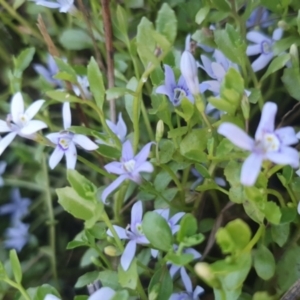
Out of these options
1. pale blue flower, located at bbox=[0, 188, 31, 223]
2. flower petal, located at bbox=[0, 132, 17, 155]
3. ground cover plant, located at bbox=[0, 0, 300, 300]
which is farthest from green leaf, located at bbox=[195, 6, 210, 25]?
pale blue flower, located at bbox=[0, 188, 31, 223]

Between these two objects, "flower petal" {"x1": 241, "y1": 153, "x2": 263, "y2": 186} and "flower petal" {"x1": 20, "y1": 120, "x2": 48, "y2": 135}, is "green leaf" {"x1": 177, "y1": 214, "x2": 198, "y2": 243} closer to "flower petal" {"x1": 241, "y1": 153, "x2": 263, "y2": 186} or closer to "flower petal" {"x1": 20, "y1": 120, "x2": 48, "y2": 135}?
"flower petal" {"x1": 241, "y1": 153, "x2": 263, "y2": 186}

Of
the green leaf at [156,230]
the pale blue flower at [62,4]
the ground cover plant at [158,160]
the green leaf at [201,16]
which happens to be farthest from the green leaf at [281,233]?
the pale blue flower at [62,4]

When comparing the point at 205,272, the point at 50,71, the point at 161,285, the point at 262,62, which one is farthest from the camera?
the point at 50,71

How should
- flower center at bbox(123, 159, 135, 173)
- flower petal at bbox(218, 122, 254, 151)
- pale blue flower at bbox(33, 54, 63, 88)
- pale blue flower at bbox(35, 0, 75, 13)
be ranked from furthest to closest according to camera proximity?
pale blue flower at bbox(33, 54, 63, 88) < pale blue flower at bbox(35, 0, 75, 13) < flower center at bbox(123, 159, 135, 173) < flower petal at bbox(218, 122, 254, 151)

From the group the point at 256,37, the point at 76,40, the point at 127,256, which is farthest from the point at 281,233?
the point at 76,40

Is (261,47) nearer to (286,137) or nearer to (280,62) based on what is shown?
(280,62)

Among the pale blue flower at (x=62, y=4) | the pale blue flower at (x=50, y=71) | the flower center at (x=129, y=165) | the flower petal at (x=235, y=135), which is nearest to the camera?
the flower petal at (x=235, y=135)

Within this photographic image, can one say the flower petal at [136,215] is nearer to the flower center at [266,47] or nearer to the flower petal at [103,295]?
the flower petal at [103,295]
